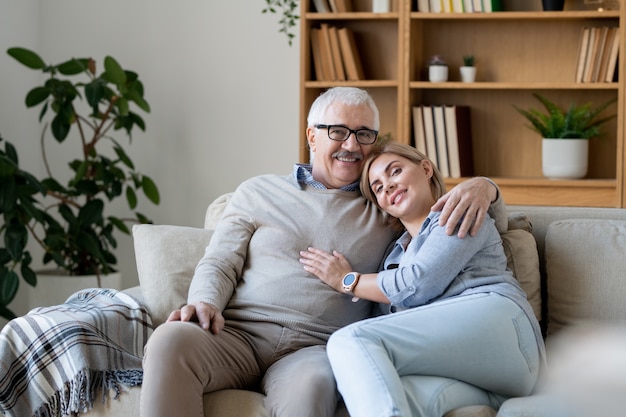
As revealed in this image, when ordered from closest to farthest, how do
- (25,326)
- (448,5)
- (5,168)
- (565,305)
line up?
(25,326) → (565,305) → (5,168) → (448,5)

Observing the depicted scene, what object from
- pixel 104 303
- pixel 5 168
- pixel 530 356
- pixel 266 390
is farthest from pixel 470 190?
pixel 5 168

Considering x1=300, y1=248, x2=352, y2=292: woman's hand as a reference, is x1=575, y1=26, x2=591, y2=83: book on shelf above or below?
above

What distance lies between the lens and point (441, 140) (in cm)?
430

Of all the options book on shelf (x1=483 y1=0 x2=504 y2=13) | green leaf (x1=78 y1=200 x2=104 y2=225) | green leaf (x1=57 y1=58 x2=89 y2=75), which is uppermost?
book on shelf (x1=483 y1=0 x2=504 y2=13)

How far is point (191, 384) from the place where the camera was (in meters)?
2.10

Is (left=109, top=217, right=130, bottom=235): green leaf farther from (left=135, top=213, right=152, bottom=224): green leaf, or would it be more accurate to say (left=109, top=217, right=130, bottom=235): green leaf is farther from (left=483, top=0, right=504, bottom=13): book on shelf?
(left=483, top=0, right=504, bottom=13): book on shelf

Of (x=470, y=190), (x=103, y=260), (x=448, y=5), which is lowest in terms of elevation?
(x=103, y=260)

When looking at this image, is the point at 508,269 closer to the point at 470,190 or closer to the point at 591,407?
the point at 470,190

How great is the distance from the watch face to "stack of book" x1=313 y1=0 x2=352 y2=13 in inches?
89.3

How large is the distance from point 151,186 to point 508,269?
97.9 inches

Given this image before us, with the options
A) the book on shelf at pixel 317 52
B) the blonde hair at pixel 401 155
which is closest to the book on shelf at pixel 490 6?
the book on shelf at pixel 317 52

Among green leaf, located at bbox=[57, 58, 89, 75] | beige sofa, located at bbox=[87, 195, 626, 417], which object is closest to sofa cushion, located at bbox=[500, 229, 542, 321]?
beige sofa, located at bbox=[87, 195, 626, 417]

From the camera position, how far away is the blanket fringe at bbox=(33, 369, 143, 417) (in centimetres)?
223

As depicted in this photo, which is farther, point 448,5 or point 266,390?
point 448,5
